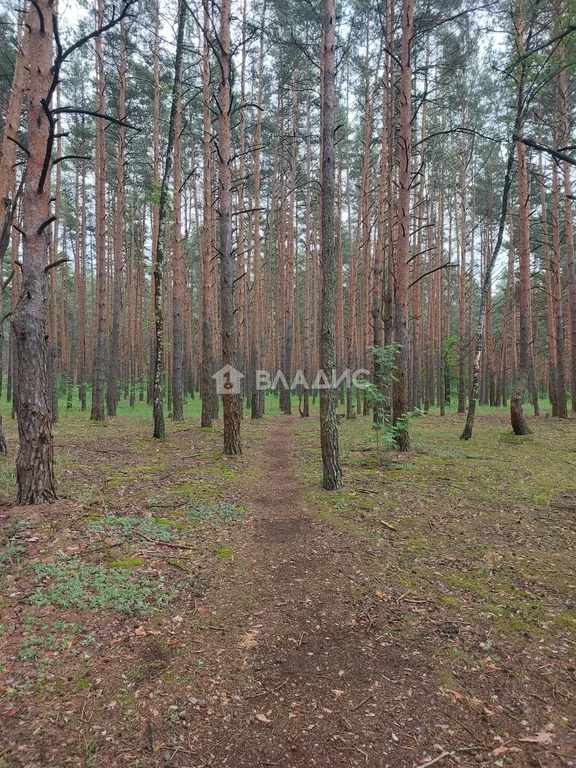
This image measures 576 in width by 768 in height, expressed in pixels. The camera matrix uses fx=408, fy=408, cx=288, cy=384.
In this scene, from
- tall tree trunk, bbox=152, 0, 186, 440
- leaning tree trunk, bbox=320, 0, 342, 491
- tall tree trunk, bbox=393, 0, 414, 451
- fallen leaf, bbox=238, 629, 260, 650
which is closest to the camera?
fallen leaf, bbox=238, 629, 260, 650

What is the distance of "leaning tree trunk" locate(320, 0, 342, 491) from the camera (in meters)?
6.65

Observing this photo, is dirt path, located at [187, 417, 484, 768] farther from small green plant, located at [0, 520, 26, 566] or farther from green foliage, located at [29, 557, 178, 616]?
small green plant, located at [0, 520, 26, 566]

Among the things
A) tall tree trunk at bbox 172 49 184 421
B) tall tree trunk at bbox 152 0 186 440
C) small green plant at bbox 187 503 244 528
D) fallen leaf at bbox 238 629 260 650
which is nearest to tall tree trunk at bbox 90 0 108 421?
tall tree trunk at bbox 172 49 184 421

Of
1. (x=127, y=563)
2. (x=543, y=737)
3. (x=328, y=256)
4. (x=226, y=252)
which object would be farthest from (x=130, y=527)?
(x=226, y=252)

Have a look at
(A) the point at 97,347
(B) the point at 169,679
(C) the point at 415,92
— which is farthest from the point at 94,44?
(B) the point at 169,679

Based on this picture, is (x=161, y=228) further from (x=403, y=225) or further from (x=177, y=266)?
(x=403, y=225)

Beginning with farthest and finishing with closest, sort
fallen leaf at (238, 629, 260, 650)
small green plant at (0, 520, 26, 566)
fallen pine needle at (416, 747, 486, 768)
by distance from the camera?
small green plant at (0, 520, 26, 566), fallen leaf at (238, 629, 260, 650), fallen pine needle at (416, 747, 486, 768)

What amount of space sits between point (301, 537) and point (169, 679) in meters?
2.59

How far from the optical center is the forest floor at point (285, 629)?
7.30 ft

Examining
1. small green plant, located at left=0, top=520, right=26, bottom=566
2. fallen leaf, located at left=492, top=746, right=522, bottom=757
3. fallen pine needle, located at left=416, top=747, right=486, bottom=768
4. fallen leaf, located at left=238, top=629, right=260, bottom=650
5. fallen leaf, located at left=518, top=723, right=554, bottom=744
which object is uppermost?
small green plant, located at left=0, top=520, right=26, bottom=566

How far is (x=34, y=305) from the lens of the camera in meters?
4.88

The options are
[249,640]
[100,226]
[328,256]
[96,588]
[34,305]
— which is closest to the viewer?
[249,640]

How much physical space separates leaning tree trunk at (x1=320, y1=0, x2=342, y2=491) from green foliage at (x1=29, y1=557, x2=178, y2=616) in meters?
3.74

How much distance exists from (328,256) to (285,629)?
17.6ft
